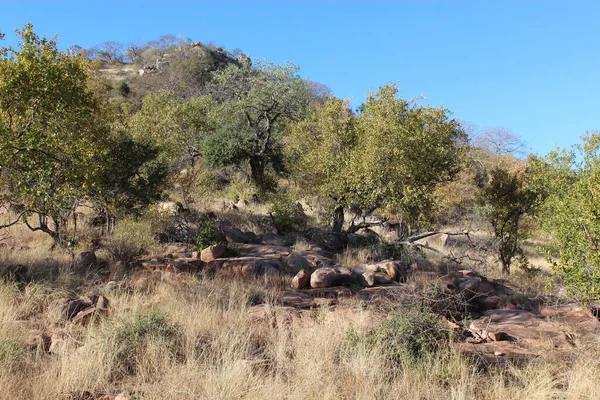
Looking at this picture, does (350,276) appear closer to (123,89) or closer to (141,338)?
(141,338)

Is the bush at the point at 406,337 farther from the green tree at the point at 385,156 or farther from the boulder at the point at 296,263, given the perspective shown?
the green tree at the point at 385,156

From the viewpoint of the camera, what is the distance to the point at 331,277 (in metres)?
9.51

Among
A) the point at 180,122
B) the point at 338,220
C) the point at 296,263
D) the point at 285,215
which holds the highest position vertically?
the point at 180,122

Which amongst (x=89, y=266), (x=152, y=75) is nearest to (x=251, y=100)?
(x=89, y=266)

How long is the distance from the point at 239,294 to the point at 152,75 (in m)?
48.3

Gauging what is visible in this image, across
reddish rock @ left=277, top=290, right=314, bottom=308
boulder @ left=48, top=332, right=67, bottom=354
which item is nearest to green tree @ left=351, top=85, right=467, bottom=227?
reddish rock @ left=277, top=290, right=314, bottom=308

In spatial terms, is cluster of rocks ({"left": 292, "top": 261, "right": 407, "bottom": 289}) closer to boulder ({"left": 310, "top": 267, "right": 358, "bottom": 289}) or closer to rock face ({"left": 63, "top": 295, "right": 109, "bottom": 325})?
boulder ({"left": 310, "top": 267, "right": 358, "bottom": 289})

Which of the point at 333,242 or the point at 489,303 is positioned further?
the point at 333,242

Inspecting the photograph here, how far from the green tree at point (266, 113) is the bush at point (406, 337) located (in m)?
15.2

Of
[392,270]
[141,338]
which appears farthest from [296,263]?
[141,338]

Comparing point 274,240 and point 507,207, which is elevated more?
point 507,207

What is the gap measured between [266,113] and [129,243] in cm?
1159

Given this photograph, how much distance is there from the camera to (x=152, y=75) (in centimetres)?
5038

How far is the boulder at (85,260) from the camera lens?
9.17 meters
